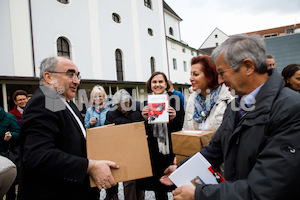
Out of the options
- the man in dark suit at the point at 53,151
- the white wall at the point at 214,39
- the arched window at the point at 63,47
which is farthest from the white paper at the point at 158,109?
the white wall at the point at 214,39

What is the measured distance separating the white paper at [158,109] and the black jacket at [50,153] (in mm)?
970

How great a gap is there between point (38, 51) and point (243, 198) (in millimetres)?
12092

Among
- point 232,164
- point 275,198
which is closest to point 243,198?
point 275,198

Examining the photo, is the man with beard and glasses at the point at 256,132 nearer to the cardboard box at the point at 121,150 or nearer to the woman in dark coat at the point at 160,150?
the cardboard box at the point at 121,150

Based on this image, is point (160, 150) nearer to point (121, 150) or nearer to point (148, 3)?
point (121, 150)

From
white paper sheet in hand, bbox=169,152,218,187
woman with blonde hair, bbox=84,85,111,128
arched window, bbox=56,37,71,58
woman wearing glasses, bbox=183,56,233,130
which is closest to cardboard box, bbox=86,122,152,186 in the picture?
white paper sheet in hand, bbox=169,152,218,187

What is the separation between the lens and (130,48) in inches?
673

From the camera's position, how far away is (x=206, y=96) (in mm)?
2445

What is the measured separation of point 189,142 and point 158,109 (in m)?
0.62

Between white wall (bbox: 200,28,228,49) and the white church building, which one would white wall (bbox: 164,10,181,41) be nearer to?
the white church building

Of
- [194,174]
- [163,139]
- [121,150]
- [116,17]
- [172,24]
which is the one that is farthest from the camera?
[172,24]

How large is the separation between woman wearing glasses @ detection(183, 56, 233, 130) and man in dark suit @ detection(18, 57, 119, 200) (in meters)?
1.29

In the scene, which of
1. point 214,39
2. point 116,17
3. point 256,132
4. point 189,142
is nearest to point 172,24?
point 116,17

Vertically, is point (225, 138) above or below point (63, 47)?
below
